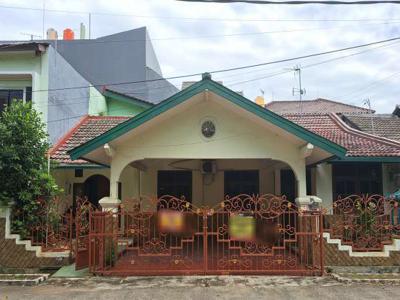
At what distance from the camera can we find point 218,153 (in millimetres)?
10797

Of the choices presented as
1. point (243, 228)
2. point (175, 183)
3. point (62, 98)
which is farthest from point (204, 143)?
point (62, 98)

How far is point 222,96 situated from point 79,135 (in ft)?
22.8

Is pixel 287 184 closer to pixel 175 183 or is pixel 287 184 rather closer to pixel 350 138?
pixel 350 138

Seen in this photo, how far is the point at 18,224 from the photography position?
416 inches

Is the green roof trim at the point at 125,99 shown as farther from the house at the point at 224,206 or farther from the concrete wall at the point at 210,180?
the house at the point at 224,206

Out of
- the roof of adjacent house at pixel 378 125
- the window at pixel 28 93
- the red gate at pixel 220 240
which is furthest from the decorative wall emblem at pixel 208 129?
the roof of adjacent house at pixel 378 125

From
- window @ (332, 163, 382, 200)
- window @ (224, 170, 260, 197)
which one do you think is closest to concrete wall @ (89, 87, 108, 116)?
window @ (224, 170, 260, 197)

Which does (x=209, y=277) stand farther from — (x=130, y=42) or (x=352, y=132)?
(x=130, y=42)

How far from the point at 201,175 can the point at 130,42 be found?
11.8 m

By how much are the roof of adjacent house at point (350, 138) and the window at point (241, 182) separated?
2680 mm

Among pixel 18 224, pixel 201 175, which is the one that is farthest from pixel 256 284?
pixel 201 175

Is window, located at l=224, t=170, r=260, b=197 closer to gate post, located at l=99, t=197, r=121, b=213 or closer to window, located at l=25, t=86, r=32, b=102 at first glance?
gate post, located at l=99, t=197, r=121, b=213

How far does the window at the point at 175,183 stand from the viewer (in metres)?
16.2

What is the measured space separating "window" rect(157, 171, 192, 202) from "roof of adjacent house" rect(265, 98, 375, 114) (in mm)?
17323
